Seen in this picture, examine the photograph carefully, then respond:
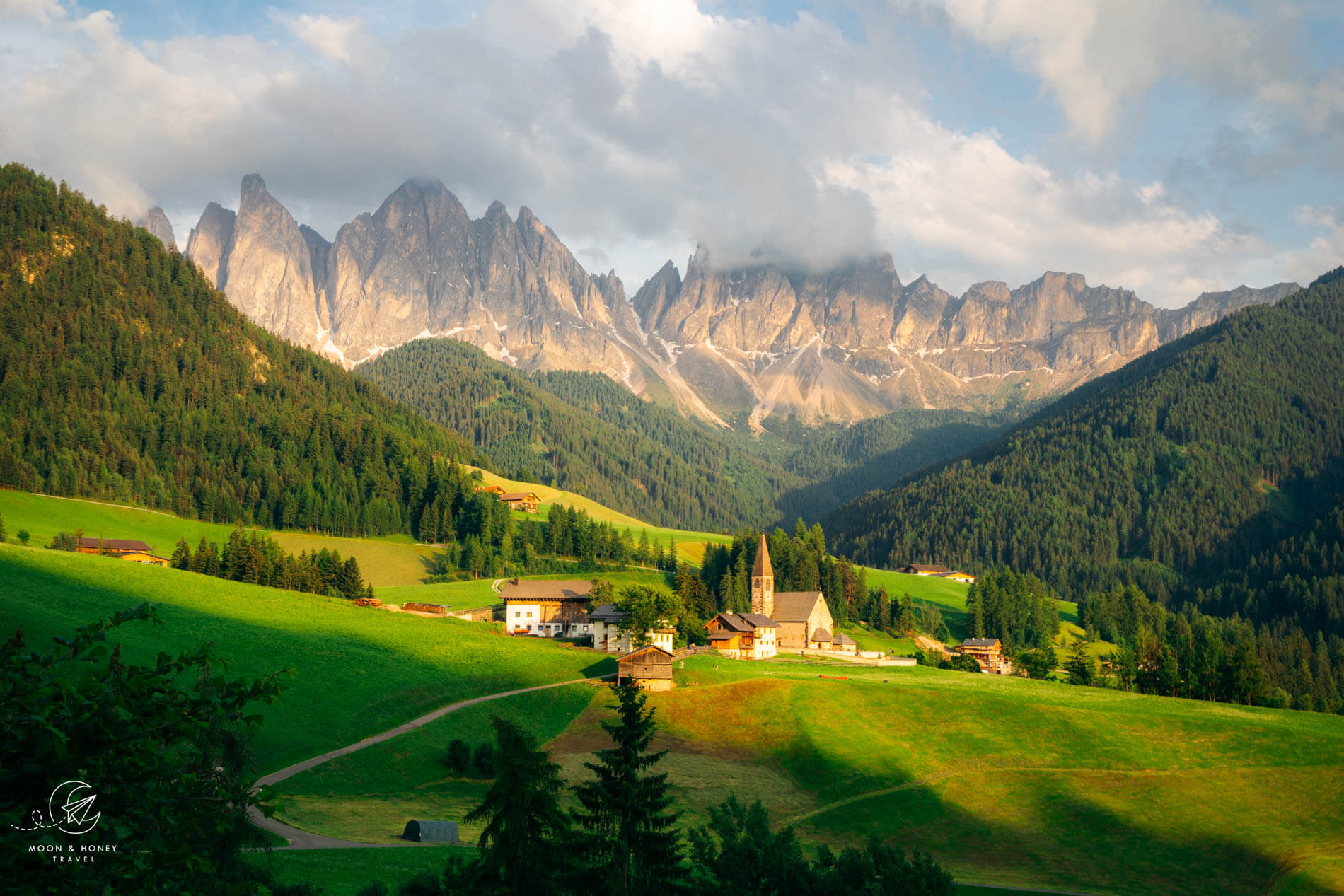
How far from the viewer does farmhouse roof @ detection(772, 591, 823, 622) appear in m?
129

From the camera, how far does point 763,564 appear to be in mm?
137000

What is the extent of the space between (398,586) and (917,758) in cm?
9573

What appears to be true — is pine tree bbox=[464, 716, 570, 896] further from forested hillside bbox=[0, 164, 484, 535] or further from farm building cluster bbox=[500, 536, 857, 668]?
forested hillside bbox=[0, 164, 484, 535]

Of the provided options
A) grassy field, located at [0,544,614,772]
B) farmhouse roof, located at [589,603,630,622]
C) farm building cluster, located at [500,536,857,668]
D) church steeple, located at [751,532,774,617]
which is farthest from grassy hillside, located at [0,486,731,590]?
church steeple, located at [751,532,774,617]

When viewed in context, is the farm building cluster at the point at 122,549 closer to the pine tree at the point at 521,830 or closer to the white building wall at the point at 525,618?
the white building wall at the point at 525,618

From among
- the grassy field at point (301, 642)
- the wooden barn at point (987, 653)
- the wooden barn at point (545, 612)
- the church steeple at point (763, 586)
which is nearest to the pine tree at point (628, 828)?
the grassy field at point (301, 642)

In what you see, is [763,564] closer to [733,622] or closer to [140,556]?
[733,622]

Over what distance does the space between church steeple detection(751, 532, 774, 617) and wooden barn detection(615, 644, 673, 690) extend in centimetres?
4621

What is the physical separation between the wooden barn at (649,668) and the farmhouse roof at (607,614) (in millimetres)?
16475

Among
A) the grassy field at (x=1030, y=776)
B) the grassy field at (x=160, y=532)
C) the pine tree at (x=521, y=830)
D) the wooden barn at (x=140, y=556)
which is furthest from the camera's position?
the grassy field at (x=160, y=532)

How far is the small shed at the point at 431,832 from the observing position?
4941 cm

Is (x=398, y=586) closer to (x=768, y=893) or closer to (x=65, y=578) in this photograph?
(x=65, y=578)

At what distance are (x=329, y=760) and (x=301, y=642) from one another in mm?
23805

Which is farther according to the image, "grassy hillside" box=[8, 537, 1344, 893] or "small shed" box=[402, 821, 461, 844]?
"grassy hillside" box=[8, 537, 1344, 893]
